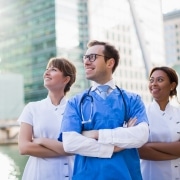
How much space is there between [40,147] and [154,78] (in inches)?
25.6

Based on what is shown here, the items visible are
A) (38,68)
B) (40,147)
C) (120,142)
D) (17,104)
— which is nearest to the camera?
(120,142)

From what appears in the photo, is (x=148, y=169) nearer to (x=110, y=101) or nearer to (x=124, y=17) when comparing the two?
(x=110, y=101)

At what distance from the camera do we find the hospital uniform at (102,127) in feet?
4.26

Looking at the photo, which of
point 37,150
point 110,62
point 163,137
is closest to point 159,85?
point 163,137

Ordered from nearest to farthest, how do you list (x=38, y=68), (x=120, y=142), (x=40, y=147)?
(x=120, y=142) < (x=40, y=147) < (x=38, y=68)

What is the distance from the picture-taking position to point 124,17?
2263 inches

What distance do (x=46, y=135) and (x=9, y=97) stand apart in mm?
28540

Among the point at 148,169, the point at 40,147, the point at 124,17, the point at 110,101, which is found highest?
the point at 124,17

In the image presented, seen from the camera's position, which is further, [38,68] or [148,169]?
[38,68]

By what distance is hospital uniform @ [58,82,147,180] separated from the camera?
51.1 inches

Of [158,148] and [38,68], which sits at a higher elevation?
[38,68]

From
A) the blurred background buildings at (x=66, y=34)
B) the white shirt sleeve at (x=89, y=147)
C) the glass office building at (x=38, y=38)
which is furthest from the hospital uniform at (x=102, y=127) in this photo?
the glass office building at (x=38, y=38)

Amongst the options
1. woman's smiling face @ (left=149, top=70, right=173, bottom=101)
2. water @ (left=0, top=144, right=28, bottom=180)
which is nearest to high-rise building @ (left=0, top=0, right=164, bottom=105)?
water @ (left=0, top=144, right=28, bottom=180)

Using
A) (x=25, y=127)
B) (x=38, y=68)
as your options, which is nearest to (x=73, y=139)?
(x=25, y=127)
